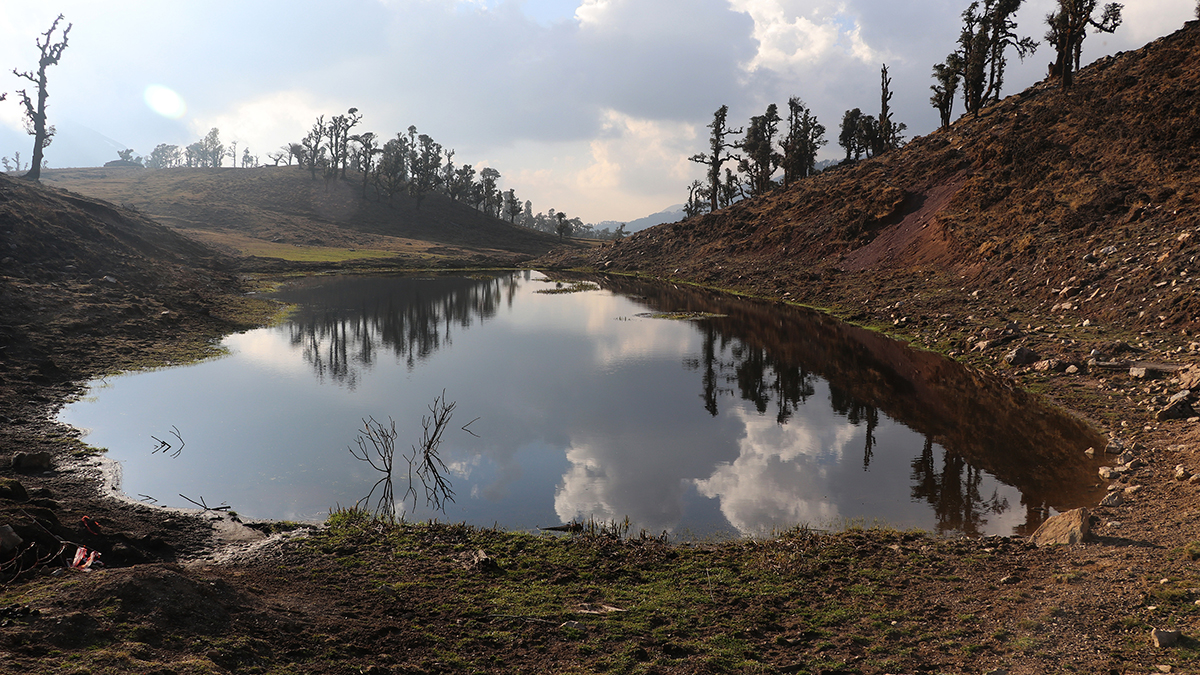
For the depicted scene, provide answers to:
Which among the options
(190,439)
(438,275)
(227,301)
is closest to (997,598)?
(190,439)

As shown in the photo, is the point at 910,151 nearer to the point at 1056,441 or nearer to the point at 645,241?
the point at 645,241

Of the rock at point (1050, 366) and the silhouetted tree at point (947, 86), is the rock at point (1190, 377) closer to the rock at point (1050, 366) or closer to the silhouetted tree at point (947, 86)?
the rock at point (1050, 366)

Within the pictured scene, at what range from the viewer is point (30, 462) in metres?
14.9

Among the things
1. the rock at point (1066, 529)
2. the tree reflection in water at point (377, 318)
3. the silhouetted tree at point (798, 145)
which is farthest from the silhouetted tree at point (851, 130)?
the rock at point (1066, 529)

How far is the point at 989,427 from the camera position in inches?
820

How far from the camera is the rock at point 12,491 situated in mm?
11273

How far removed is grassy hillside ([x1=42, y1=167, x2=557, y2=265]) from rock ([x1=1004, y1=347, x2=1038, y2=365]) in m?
83.7

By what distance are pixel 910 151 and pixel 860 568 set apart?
73628 millimetres

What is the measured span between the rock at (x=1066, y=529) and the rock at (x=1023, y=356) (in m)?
16.3

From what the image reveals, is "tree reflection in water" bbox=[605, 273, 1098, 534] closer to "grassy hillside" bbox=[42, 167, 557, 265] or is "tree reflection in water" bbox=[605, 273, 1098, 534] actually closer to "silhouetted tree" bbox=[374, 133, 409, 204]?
"grassy hillside" bbox=[42, 167, 557, 265]

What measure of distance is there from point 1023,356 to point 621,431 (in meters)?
18.4

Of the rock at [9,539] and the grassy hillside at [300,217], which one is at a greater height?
the grassy hillside at [300,217]

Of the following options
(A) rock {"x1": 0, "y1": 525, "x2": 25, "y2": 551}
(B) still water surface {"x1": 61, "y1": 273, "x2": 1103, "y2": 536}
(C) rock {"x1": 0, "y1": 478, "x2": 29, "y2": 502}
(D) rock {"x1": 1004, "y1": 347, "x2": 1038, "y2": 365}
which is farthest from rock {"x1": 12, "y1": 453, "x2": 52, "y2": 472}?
(D) rock {"x1": 1004, "y1": 347, "x2": 1038, "y2": 365}

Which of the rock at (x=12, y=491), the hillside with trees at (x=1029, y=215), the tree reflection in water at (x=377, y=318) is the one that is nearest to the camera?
the rock at (x=12, y=491)
